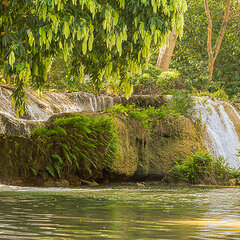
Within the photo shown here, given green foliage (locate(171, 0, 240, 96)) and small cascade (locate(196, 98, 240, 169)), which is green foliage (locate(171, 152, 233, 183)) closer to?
small cascade (locate(196, 98, 240, 169))

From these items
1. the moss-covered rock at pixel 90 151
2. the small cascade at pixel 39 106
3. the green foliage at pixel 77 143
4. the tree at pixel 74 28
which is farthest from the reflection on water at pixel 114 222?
the green foliage at pixel 77 143

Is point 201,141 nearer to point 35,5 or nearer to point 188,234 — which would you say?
point 35,5

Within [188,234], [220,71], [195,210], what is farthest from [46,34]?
[220,71]

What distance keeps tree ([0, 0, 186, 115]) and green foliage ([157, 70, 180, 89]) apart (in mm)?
15990

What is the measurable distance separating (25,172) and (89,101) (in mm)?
7284

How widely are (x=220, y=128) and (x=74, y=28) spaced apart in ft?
50.5

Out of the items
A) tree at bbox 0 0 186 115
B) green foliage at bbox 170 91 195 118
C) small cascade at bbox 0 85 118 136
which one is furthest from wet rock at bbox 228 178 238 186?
tree at bbox 0 0 186 115

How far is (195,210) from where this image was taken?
694cm

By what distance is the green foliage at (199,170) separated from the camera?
1697 centimetres

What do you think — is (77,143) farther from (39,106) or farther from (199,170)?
(199,170)

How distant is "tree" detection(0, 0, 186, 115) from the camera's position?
26.9 feet

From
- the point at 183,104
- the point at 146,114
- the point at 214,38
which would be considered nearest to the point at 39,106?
the point at 146,114

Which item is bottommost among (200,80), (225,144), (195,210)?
(195,210)

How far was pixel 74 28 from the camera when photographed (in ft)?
27.1
